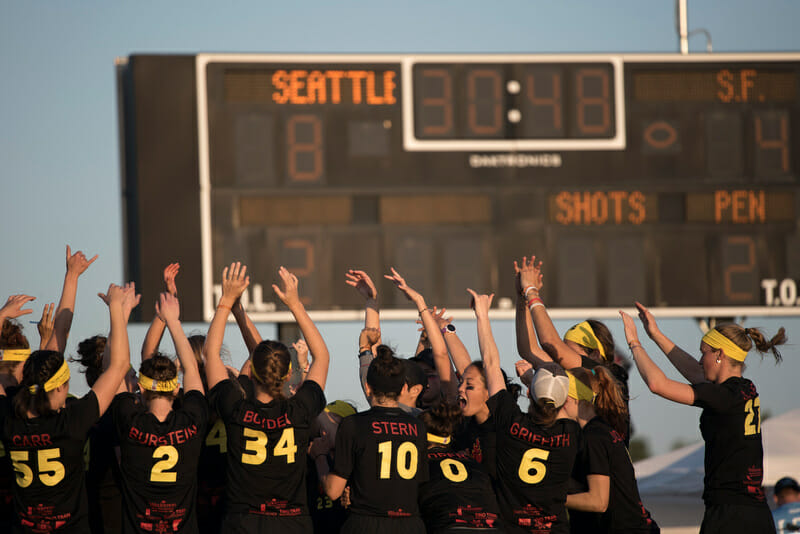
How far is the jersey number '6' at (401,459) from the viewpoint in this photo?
205 inches

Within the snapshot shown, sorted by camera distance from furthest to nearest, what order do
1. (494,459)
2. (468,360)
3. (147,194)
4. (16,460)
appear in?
(147,194), (468,360), (494,459), (16,460)

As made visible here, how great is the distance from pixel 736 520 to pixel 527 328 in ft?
5.70

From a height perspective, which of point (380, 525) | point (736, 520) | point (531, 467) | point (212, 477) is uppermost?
point (531, 467)

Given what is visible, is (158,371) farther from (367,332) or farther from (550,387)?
(550,387)

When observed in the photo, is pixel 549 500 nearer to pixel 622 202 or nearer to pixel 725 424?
pixel 725 424

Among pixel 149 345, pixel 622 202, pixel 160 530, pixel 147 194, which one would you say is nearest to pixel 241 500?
pixel 160 530

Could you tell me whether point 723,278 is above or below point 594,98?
below

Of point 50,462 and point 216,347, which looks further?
point 216,347

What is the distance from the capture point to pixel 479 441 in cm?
571

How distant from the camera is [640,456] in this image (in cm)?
4978

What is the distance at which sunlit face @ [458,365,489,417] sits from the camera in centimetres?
576

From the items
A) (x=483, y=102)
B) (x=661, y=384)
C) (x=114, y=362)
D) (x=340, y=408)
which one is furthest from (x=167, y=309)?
(x=483, y=102)

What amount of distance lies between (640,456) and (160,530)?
46984 millimetres

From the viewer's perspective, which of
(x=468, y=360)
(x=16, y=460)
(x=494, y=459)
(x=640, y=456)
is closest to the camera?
(x=16, y=460)
